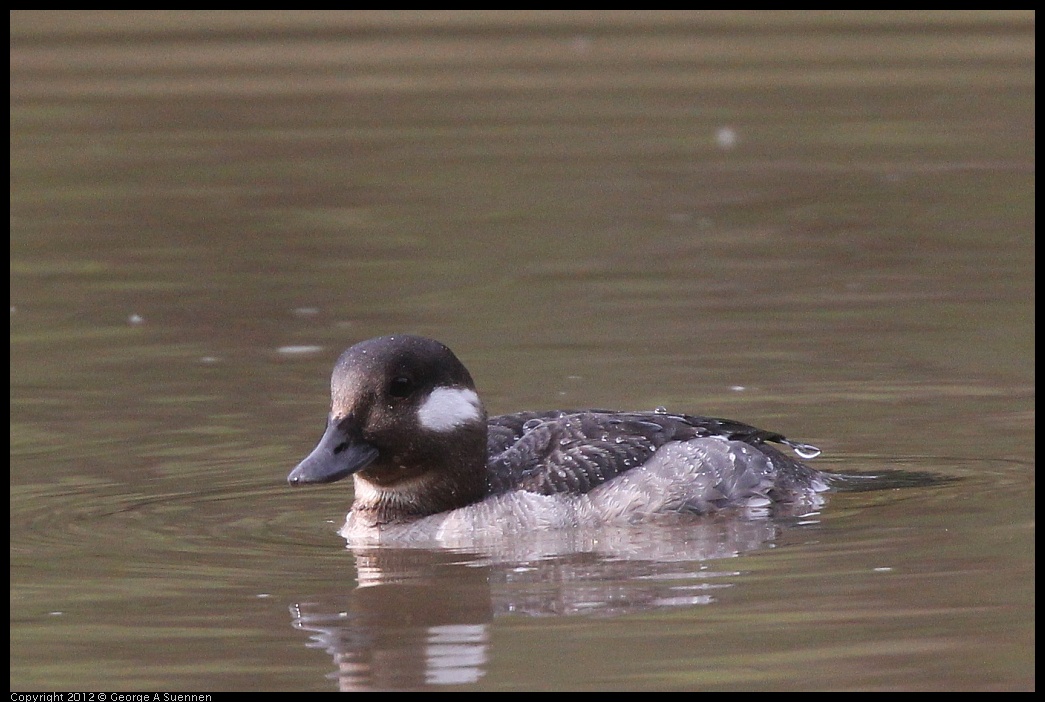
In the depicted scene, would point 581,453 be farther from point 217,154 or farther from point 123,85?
point 123,85

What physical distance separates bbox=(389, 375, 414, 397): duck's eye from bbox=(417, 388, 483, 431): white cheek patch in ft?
0.37

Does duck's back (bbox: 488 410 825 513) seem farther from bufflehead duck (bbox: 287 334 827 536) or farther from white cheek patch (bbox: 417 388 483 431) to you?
white cheek patch (bbox: 417 388 483 431)

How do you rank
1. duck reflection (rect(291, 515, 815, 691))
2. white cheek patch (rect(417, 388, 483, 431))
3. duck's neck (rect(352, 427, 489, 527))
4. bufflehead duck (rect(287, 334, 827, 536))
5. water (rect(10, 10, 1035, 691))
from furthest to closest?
duck's neck (rect(352, 427, 489, 527))
white cheek patch (rect(417, 388, 483, 431))
bufflehead duck (rect(287, 334, 827, 536))
water (rect(10, 10, 1035, 691))
duck reflection (rect(291, 515, 815, 691))

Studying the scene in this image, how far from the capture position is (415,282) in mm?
16141

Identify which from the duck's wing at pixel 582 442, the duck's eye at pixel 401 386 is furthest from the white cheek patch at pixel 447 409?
the duck's wing at pixel 582 442

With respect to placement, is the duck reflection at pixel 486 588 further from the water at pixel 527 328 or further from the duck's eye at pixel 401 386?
the duck's eye at pixel 401 386

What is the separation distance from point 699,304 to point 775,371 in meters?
1.90

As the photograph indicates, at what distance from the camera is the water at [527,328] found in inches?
340

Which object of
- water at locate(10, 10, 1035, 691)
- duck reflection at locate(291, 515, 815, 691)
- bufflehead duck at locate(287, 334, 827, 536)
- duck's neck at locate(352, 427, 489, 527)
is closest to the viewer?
duck reflection at locate(291, 515, 815, 691)

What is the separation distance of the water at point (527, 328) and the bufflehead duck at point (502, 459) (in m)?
0.27

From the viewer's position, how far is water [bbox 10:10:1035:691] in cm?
863

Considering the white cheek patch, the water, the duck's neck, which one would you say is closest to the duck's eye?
the white cheek patch

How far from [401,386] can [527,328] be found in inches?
167
